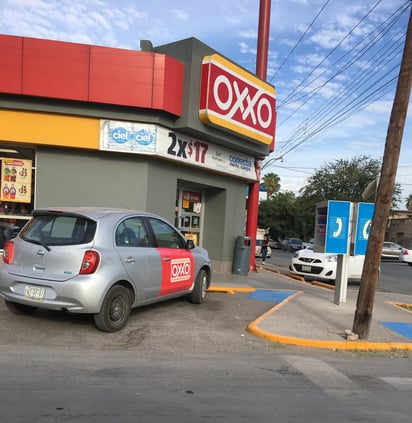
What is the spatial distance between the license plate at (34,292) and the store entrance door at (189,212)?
6.73 metres

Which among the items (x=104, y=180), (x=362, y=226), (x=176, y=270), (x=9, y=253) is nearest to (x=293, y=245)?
(x=362, y=226)

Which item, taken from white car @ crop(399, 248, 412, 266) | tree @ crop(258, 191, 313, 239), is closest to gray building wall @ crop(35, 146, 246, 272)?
white car @ crop(399, 248, 412, 266)

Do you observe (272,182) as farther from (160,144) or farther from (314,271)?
(160,144)

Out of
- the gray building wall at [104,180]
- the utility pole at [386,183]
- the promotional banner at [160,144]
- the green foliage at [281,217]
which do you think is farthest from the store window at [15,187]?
the green foliage at [281,217]

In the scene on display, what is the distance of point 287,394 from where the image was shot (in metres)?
4.24

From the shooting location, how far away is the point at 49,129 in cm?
938

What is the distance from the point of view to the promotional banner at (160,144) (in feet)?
31.5

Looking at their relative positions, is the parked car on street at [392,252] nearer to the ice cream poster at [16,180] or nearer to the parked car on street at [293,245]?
the parked car on street at [293,245]

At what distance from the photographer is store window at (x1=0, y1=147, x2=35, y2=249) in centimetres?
988

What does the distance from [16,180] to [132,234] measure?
495cm

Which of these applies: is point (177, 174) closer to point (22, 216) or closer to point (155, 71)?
A: point (155, 71)

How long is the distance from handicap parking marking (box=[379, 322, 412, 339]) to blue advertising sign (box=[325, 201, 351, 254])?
69.8 inches

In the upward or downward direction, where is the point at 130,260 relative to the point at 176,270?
upward

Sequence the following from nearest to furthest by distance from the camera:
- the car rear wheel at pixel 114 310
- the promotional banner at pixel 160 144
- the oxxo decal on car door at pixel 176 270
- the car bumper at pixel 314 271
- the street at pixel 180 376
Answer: the street at pixel 180 376, the car rear wheel at pixel 114 310, the oxxo decal on car door at pixel 176 270, the promotional banner at pixel 160 144, the car bumper at pixel 314 271
